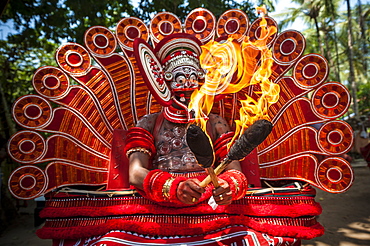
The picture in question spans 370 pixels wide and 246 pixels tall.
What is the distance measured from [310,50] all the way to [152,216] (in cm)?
2291

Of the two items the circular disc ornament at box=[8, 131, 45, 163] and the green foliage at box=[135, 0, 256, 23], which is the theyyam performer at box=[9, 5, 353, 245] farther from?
the green foliage at box=[135, 0, 256, 23]

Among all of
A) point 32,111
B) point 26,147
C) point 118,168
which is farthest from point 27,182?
point 118,168

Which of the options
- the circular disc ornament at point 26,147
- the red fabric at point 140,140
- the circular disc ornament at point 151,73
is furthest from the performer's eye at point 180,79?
the circular disc ornament at point 26,147

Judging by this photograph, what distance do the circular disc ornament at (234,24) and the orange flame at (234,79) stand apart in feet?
1.13

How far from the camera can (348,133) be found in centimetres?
240

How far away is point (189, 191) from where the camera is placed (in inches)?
69.7

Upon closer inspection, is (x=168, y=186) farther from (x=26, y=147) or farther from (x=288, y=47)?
(x=288, y=47)

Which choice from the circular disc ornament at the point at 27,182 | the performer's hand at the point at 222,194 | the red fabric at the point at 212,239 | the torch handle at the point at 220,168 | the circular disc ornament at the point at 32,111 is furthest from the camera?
the circular disc ornament at the point at 32,111

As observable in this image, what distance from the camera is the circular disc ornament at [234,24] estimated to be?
306 centimetres

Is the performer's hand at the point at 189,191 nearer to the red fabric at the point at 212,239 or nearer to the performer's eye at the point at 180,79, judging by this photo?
the red fabric at the point at 212,239

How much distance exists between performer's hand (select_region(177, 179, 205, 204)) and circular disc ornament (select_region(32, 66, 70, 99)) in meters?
1.75

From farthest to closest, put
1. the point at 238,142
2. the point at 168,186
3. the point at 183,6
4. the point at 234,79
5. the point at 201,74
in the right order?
the point at 183,6
the point at 234,79
the point at 201,74
the point at 168,186
the point at 238,142

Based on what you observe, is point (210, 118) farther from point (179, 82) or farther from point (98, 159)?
point (98, 159)

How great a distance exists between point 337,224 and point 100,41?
15.5 ft
